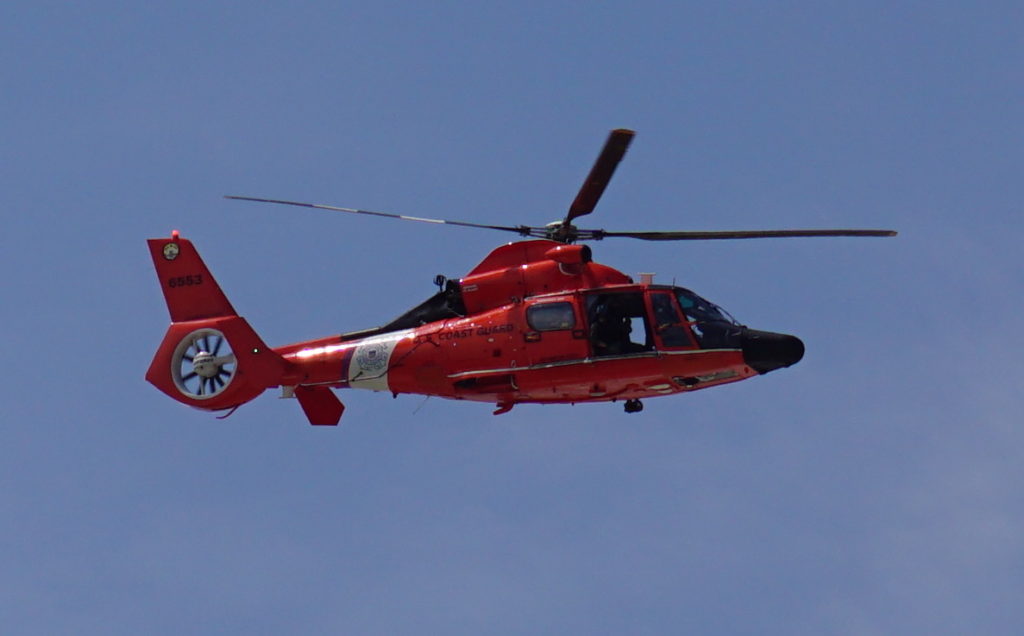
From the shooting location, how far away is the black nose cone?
29016 mm

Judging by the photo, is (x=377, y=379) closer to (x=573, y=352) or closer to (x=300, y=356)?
(x=300, y=356)

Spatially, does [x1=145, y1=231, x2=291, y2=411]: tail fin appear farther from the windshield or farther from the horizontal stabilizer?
the windshield

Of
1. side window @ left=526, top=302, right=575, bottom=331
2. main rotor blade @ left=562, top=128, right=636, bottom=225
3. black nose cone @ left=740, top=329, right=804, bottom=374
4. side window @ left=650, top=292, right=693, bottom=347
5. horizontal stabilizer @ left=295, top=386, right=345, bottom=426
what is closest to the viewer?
main rotor blade @ left=562, top=128, right=636, bottom=225

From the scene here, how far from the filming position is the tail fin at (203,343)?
104ft

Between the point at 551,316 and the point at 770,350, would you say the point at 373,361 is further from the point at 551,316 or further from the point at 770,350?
the point at 770,350

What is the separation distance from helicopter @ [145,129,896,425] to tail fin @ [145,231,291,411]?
0.03m

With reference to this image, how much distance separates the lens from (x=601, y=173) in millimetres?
28891

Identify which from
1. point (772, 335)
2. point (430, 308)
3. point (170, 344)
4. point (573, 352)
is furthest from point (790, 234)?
point (170, 344)

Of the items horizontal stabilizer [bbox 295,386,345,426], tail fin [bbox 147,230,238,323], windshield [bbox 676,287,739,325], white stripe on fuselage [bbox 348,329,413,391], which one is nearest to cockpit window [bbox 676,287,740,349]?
windshield [bbox 676,287,739,325]

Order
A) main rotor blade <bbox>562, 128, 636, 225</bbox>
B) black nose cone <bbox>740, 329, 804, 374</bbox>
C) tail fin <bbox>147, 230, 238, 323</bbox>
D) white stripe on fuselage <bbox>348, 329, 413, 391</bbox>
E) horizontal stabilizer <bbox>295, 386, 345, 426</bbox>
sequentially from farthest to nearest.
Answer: tail fin <bbox>147, 230, 238, 323</bbox> < horizontal stabilizer <bbox>295, 386, 345, 426</bbox> < white stripe on fuselage <bbox>348, 329, 413, 391</bbox> < black nose cone <bbox>740, 329, 804, 374</bbox> < main rotor blade <bbox>562, 128, 636, 225</bbox>

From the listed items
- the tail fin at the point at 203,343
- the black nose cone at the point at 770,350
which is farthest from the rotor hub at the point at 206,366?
the black nose cone at the point at 770,350

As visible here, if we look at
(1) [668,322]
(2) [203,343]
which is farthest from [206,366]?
(1) [668,322]

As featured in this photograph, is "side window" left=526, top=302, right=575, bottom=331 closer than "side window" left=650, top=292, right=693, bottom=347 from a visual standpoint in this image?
No

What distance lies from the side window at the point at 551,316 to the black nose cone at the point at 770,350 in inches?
122
